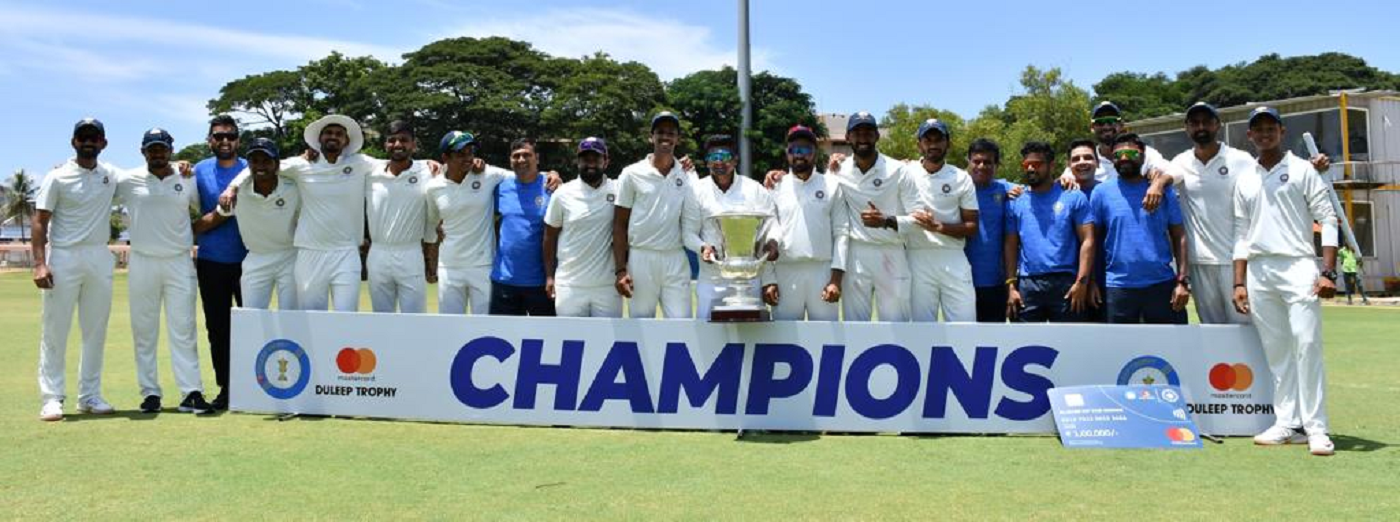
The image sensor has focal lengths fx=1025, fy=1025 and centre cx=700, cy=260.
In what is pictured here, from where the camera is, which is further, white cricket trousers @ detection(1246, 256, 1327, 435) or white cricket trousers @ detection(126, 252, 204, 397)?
white cricket trousers @ detection(126, 252, 204, 397)

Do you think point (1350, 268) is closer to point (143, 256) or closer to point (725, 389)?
point (725, 389)

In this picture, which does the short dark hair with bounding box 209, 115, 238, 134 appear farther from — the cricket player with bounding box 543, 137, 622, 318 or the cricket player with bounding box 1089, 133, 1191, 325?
the cricket player with bounding box 1089, 133, 1191, 325

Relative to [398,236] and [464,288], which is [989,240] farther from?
[398,236]

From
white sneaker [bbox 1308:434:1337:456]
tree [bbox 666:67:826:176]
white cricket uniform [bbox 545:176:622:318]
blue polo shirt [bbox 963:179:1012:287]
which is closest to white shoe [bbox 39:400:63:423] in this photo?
white cricket uniform [bbox 545:176:622:318]

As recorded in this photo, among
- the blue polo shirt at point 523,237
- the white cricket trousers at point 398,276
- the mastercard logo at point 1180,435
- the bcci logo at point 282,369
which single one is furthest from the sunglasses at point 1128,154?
the bcci logo at point 282,369

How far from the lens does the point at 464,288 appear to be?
26.6 feet

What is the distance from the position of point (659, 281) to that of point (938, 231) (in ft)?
6.60

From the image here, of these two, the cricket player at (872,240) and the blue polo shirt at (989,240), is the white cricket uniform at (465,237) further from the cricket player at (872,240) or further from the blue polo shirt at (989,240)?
the blue polo shirt at (989,240)

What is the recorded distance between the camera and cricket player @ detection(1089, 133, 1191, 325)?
22.7 ft

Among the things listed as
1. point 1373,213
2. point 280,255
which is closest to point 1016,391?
point 280,255

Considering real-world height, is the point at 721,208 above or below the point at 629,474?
above

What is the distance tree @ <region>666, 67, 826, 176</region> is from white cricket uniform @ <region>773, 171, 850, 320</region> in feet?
136

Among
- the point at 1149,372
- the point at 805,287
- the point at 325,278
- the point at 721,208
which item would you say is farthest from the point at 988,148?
the point at 325,278

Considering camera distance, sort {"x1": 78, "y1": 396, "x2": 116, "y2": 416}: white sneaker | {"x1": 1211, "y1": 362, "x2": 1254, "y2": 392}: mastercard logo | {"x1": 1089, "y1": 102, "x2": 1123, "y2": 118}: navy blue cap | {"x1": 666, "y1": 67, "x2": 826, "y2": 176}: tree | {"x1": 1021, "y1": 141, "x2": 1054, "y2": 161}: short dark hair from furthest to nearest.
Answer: {"x1": 666, "y1": 67, "x2": 826, "y2": 176}: tree, {"x1": 1089, "y1": 102, "x2": 1123, "y2": 118}: navy blue cap, {"x1": 78, "y1": 396, "x2": 116, "y2": 416}: white sneaker, {"x1": 1021, "y1": 141, "x2": 1054, "y2": 161}: short dark hair, {"x1": 1211, "y1": 362, "x2": 1254, "y2": 392}: mastercard logo
